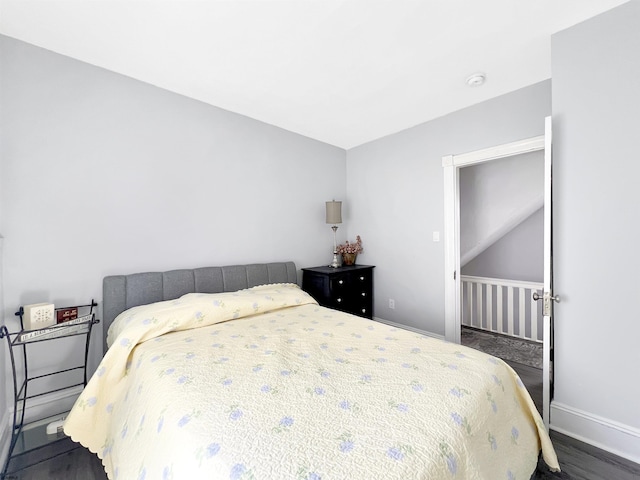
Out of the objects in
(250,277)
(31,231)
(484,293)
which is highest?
(31,231)

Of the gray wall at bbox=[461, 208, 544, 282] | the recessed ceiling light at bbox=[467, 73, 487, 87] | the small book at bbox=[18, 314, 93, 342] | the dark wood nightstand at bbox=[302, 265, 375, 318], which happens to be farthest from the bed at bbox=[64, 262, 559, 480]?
the gray wall at bbox=[461, 208, 544, 282]

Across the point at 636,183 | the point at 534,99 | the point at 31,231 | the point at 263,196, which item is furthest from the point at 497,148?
the point at 31,231

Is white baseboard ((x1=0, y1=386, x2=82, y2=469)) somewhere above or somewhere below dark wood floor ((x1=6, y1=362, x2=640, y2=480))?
above

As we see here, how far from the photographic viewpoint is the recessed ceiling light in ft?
7.14

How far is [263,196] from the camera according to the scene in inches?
117

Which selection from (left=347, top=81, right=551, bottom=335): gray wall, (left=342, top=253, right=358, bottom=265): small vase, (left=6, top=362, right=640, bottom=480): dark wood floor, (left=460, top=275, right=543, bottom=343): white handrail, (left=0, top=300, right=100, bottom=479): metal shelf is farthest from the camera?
(left=342, top=253, right=358, bottom=265): small vase

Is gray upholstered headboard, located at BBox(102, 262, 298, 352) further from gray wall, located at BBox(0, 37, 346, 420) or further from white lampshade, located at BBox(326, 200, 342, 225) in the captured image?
white lampshade, located at BBox(326, 200, 342, 225)

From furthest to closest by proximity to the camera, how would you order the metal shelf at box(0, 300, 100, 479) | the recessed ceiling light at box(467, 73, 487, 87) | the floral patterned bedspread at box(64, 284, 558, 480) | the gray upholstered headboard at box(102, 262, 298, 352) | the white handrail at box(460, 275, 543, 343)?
1. the white handrail at box(460, 275, 543, 343)
2. the recessed ceiling light at box(467, 73, 487, 87)
3. the gray upholstered headboard at box(102, 262, 298, 352)
4. the metal shelf at box(0, 300, 100, 479)
5. the floral patterned bedspread at box(64, 284, 558, 480)

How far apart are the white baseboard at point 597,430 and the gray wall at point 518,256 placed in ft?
7.81

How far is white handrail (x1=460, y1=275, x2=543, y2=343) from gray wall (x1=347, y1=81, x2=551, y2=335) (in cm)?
116

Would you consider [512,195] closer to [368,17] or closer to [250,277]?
[368,17]

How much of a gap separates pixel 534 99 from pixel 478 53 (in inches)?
30.2

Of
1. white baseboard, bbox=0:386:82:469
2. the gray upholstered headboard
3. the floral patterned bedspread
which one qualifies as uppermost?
the gray upholstered headboard

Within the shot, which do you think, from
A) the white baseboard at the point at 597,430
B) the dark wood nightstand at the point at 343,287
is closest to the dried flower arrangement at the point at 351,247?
the dark wood nightstand at the point at 343,287
